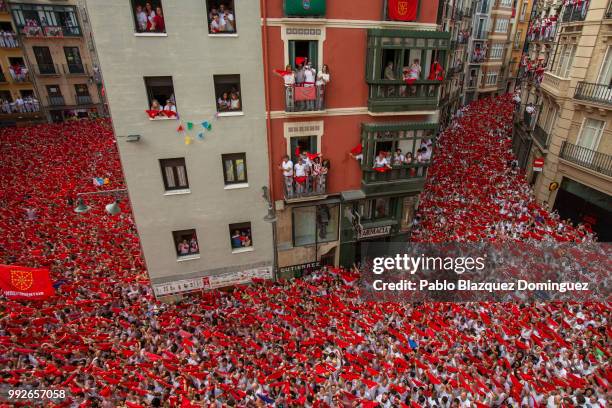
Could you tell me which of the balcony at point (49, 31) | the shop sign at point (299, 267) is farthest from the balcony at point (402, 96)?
the balcony at point (49, 31)

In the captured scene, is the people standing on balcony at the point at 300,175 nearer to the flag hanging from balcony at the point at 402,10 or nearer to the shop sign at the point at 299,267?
the shop sign at the point at 299,267

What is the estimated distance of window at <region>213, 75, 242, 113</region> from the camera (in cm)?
1587

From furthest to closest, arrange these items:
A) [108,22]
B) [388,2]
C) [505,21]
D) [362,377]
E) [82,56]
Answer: [505,21] → [82,56] → [388,2] → [362,377] → [108,22]

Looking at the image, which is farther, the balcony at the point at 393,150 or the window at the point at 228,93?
the balcony at the point at 393,150

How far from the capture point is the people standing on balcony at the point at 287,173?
1769 centimetres

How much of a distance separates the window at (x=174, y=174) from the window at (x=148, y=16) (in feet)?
18.6

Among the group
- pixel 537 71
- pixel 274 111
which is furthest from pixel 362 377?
pixel 537 71

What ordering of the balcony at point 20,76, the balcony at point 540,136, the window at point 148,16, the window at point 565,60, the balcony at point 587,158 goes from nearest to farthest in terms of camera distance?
the window at point 148,16 → the balcony at point 587,158 → the window at point 565,60 → the balcony at point 540,136 → the balcony at point 20,76

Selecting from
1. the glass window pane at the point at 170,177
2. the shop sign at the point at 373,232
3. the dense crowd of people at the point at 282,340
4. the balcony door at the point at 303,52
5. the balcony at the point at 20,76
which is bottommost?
the dense crowd of people at the point at 282,340

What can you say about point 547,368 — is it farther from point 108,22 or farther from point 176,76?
point 108,22

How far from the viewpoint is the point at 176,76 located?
1512 cm

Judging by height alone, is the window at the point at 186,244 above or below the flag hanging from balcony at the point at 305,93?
below

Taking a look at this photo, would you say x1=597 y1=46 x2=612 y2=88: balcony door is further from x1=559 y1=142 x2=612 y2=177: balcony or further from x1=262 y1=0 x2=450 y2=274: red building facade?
x1=262 y1=0 x2=450 y2=274: red building facade

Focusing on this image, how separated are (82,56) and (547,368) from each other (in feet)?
167
